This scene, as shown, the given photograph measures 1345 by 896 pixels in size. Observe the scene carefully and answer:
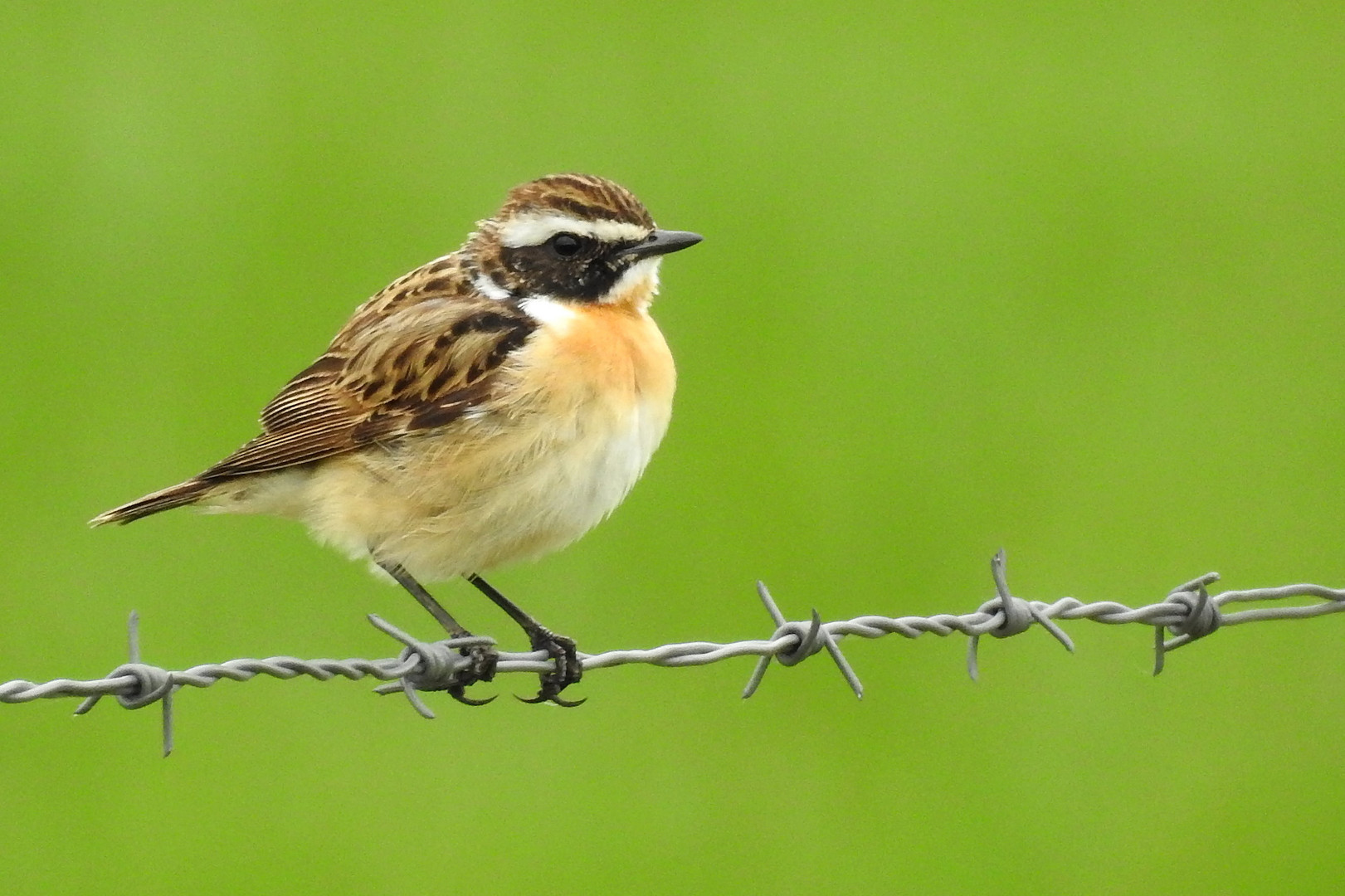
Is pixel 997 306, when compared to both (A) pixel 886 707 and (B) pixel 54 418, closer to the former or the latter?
(A) pixel 886 707

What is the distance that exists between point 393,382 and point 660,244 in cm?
116

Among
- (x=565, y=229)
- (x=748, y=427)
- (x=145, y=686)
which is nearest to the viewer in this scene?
(x=145, y=686)

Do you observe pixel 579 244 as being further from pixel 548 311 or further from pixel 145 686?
pixel 145 686

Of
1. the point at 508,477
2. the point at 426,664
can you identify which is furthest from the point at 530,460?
the point at 426,664

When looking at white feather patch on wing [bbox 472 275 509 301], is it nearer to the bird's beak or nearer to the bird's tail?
the bird's beak

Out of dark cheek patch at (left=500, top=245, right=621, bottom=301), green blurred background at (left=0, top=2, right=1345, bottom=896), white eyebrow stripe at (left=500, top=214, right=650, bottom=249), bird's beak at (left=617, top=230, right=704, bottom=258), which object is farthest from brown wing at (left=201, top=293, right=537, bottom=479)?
green blurred background at (left=0, top=2, right=1345, bottom=896)

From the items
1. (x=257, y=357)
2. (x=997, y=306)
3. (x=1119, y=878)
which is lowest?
(x=1119, y=878)

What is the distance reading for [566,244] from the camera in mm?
8008

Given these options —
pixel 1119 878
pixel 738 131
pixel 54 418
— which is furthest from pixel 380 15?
pixel 1119 878

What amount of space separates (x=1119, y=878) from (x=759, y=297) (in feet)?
17.2

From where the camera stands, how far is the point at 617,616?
38.9 feet

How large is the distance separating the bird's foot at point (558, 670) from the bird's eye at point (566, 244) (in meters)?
1.50

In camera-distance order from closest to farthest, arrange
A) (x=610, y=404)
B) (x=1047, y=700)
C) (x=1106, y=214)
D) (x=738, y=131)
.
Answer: (x=610, y=404) → (x=1047, y=700) → (x=1106, y=214) → (x=738, y=131)

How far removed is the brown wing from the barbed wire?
3.69 ft
